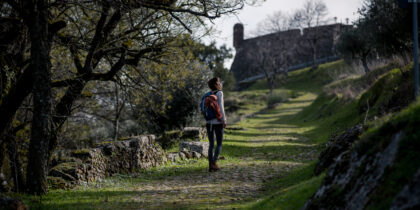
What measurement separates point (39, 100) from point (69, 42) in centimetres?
232

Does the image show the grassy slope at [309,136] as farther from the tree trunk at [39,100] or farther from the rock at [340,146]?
the tree trunk at [39,100]

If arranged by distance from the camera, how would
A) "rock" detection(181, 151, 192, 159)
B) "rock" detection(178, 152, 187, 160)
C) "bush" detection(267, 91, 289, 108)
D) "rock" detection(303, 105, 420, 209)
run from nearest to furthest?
1. "rock" detection(303, 105, 420, 209)
2. "rock" detection(178, 152, 187, 160)
3. "rock" detection(181, 151, 192, 159)
4. "bush" detection(267, 91, 289, 108)

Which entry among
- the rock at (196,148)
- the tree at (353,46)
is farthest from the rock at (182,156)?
the tree at (353,46)

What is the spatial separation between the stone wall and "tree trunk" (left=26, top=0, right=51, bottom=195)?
74 cm

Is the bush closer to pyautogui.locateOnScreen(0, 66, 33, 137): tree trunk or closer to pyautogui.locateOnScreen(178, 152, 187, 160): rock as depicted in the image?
pyautogui.locateOnScreen(178, 152, 187, 160): rock

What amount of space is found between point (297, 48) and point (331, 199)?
74.1 m

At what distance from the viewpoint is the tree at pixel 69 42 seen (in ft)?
23.2

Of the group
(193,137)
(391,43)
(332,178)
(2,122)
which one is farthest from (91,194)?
(391,43)

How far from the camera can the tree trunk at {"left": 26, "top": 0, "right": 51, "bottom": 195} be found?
22.9ft

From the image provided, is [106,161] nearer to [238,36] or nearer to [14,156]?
[14,156]

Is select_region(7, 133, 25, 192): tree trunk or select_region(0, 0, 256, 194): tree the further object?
select_region(7, 133, 25, 192): tree trunk

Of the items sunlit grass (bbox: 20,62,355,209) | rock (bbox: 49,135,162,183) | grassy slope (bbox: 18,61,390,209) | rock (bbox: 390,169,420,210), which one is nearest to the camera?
rock (bbox: 390,169,420,210)

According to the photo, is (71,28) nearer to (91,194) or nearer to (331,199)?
(91,194)

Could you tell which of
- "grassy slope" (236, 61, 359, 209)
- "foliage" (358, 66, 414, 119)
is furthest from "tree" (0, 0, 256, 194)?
"foliage" (358, 66, 414, 119)
